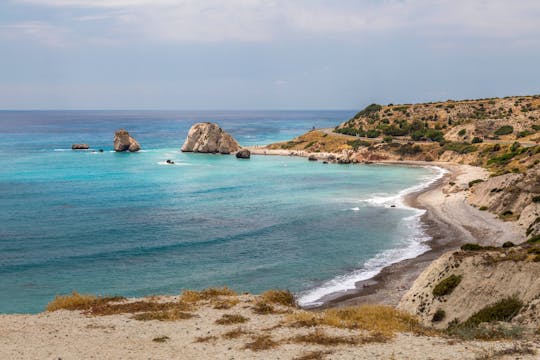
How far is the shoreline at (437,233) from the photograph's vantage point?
4116cm

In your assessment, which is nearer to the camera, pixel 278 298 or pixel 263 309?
pixel 263 309

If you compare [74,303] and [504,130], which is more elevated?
[504,130]

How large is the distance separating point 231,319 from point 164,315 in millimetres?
3467

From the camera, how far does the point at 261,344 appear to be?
22.2 metres

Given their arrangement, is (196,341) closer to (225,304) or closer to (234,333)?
(234,333)

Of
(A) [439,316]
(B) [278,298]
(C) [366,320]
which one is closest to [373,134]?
(A) [439,316]

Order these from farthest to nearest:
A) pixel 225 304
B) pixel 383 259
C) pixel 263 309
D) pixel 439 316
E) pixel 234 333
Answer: pixel 383 259 < pixel 439 316 < pixel 225 304 < pixel 263 309 < pixel 234 333

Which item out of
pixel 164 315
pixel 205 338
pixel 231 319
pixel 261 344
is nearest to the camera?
pixel 261 344

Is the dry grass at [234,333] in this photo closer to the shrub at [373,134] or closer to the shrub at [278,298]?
the shrub at [278,298]

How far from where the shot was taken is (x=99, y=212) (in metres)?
71.2

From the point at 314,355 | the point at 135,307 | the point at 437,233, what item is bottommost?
the point at 437,233

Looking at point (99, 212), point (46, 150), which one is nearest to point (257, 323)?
point (99, 212)

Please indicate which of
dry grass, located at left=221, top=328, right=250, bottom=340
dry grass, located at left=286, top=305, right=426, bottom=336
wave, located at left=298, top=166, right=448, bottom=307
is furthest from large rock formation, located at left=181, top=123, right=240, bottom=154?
dry grass, located at left=221, top=328, right=250, bottom=340

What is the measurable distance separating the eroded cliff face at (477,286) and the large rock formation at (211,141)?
5293 inches
